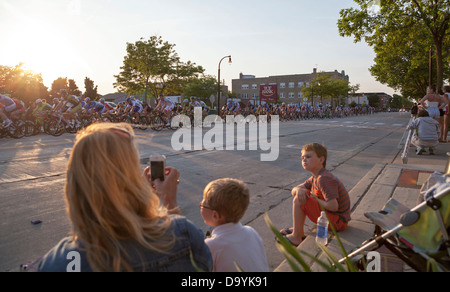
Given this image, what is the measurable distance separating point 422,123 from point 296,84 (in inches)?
4229

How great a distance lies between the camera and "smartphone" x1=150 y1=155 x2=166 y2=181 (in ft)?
7.28

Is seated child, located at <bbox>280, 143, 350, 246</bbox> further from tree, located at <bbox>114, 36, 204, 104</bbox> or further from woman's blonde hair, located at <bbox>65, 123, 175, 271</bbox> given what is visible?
tree, located at <bbox>114, 36, 204, 104</bbox>

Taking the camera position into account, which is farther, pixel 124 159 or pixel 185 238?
pixel 185 238

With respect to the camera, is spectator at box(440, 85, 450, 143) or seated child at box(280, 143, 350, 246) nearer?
seated child at box(280, 143, 350, 246)

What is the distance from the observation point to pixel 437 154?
9891mm

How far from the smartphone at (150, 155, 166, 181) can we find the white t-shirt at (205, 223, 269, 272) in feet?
1.65

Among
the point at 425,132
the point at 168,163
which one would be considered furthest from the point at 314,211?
the point at 425,132

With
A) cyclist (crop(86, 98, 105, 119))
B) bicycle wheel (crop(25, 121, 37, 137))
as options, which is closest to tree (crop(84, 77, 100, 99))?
cyclist (crop(86, 98, 105, 119))

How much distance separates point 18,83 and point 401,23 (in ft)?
176

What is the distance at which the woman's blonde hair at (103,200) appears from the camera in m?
1.34

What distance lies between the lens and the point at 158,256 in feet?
4.75

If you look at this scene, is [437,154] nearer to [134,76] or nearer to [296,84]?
[134,76]

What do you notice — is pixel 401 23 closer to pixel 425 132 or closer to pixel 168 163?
pixel 425 132
